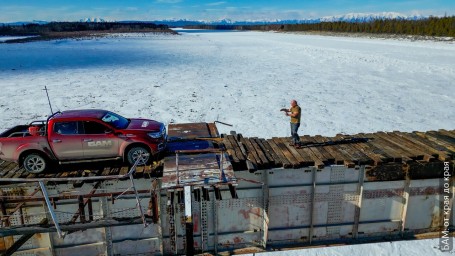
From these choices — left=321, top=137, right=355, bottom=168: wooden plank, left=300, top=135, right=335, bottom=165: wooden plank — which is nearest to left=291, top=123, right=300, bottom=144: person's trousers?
left=300, top=135, right=335, bottom=165: wooden plank

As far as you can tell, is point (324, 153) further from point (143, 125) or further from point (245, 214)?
point (143, 125)

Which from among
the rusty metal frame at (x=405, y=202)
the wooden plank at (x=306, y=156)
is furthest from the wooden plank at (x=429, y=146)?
the wooden plank at (x=306, y=156)

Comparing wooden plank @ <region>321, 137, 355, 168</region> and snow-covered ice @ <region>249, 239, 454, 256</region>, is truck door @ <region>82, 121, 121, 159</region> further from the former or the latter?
wooden plank @ <region>321, 137, 355, 168</region>

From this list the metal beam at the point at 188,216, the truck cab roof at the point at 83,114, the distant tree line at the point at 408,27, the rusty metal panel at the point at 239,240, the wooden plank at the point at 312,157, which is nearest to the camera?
the metal beam at the point at 188,216

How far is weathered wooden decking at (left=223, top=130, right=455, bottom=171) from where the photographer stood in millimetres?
9570

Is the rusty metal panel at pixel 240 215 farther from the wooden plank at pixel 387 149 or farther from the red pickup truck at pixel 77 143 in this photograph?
the wooden plank at pixel 387 149

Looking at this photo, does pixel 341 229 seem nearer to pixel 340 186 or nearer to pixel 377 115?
pixel 340 186

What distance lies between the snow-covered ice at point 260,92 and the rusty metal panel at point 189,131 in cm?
510

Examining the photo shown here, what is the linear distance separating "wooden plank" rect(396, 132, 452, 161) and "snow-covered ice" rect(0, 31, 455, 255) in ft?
8.35

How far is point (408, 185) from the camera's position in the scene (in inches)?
381

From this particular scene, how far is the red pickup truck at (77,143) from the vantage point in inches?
377

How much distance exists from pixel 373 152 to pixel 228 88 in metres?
18.4

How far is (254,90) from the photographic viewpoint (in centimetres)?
2744

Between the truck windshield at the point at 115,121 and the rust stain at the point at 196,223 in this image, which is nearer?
the rust stain at the point at 196,223
